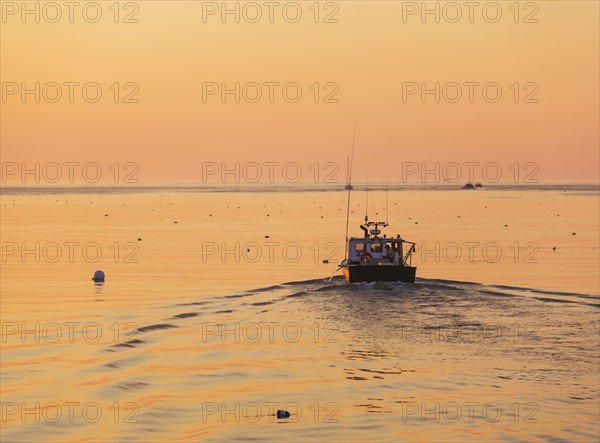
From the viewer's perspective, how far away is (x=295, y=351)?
36.8 meters

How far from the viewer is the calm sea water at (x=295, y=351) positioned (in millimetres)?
26219

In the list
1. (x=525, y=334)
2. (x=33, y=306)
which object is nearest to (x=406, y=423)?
(x=525, y=334)

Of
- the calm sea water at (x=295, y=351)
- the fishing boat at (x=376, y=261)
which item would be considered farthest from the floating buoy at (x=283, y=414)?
the fishing boat at (x=376, y=261)

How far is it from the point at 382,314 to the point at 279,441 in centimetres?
2210

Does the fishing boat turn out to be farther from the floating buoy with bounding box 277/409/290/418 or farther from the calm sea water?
the floating buoy with bounding box 277/409/290/418

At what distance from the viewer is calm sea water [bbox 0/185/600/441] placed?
26219mm

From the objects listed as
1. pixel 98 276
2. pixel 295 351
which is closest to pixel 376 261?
pixel 98 276

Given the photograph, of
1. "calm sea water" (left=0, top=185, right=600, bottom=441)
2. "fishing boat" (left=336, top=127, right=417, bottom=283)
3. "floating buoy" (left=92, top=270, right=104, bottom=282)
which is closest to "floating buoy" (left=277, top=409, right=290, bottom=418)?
"calm sea water" (left=0, top=185, right=600, bottom=441)

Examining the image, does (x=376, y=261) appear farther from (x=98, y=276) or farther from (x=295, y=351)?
(x=295, y=351)

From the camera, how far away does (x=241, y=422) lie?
86.2ft

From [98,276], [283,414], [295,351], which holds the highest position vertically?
[98,276]

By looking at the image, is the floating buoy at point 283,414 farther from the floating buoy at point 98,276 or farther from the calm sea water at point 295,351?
the floating buoy at point 98,276

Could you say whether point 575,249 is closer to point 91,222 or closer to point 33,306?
point 33,306

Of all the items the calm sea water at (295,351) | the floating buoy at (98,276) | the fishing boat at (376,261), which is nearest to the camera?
the calm sea water at (295,351)
